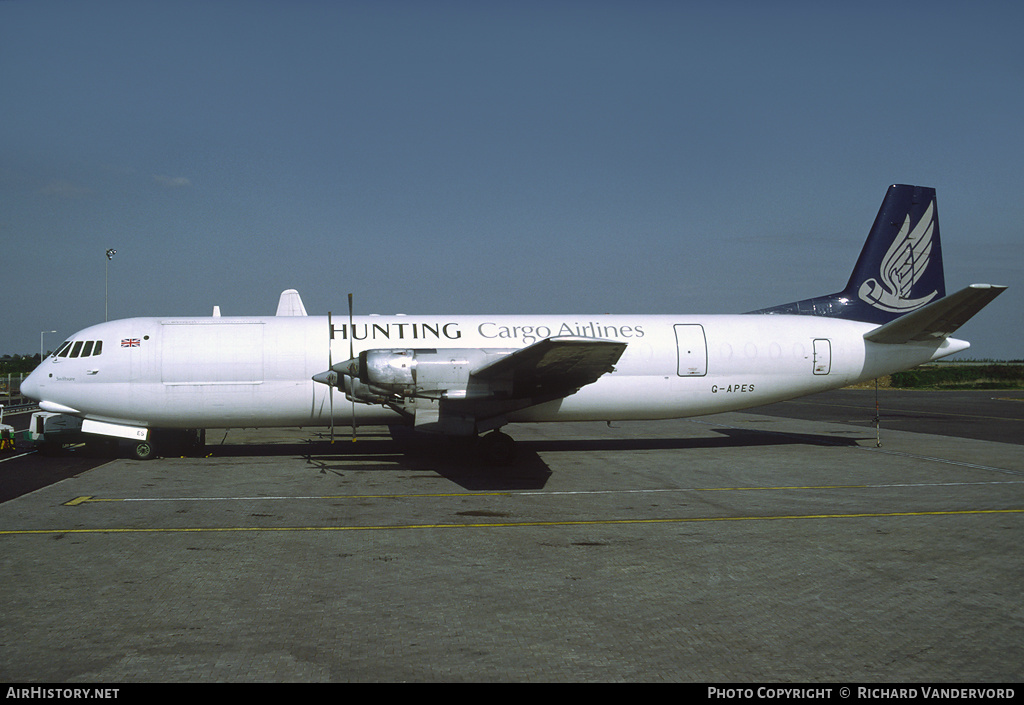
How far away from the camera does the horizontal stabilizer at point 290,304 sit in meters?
27.9

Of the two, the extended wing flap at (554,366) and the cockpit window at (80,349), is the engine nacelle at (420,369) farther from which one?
the cockpit window at (80,349)

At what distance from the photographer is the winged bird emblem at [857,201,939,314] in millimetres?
20625

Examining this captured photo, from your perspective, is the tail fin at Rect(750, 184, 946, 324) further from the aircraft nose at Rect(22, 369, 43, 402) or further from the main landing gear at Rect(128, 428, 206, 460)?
the aircraft nose at Rect(22, 369, 43, 402)

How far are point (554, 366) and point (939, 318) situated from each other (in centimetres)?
1079

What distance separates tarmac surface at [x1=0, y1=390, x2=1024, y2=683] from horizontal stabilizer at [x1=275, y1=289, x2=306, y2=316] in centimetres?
1172

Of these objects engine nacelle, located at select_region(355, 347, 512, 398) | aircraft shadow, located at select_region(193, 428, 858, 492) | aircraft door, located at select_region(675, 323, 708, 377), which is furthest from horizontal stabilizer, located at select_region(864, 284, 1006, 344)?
engine nacelle, located at select_region(355, 347, 512, 398)

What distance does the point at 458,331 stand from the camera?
18.3 m

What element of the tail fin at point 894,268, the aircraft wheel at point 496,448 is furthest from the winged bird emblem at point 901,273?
the aircraft wheel at point 496,448

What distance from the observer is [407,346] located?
1792 centimetres

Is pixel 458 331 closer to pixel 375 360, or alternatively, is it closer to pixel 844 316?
pixel 375 360

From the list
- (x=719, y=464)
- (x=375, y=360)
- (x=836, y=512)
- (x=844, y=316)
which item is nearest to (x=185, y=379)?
(x=375, y=360)

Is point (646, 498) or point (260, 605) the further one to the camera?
point (646, 498)

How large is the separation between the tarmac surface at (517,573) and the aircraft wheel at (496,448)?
389 millimetres
